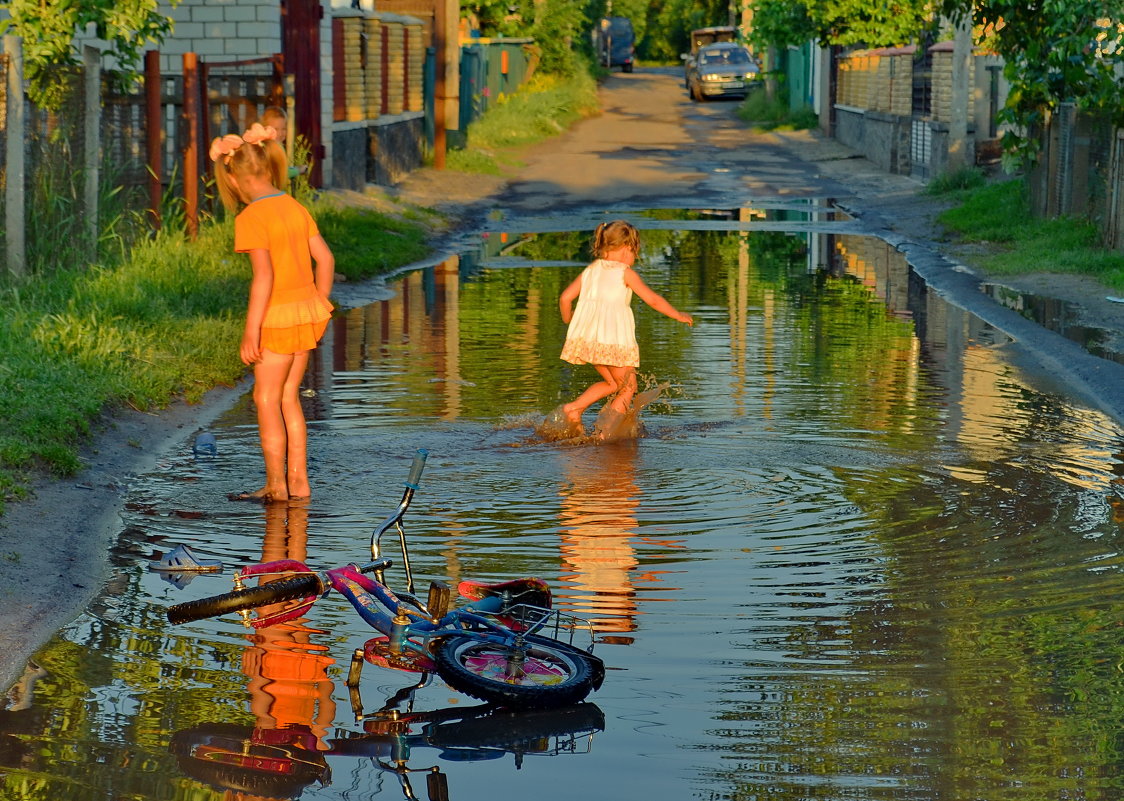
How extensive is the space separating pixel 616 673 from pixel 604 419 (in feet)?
13.6

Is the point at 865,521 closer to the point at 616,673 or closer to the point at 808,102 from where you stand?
the point at 616,673

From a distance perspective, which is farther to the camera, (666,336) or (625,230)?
(666,336)

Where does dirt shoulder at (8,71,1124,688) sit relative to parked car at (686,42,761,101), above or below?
below

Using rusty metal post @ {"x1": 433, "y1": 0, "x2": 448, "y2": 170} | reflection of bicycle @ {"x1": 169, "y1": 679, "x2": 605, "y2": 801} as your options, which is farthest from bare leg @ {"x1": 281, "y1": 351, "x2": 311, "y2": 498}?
rusty metal post @ {"x1": 433, "y1": 0, "x2": 448, "y2": 170}

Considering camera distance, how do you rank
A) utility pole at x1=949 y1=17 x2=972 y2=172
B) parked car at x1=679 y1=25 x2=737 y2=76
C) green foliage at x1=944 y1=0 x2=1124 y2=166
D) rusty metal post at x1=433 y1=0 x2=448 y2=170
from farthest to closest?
parked car at x1=679 y1=25 x2=737 y2=76 < rusty metal post at x1=433 y1=0 x2=448 y2=170 < utility pole at x1=949 y1=17 x2=972 y2=172 < green foliage at x1=944 y1=0 x2=1124 y2=166

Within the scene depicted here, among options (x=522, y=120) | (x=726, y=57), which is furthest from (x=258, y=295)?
(x=726, y=57)

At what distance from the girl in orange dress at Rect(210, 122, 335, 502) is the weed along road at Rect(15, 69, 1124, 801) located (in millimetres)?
286

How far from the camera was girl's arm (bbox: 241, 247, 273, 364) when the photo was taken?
7672mm

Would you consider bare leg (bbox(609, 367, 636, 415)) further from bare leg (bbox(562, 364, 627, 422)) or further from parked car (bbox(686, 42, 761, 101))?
parked car (bbox(686, 42, 761, 101))

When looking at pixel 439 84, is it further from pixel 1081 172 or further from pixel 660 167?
pixel 1081 172

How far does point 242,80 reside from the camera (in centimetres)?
1933

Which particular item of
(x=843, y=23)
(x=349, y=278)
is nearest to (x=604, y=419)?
(x=349, y=278)

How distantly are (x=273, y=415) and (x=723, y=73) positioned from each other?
51180mm

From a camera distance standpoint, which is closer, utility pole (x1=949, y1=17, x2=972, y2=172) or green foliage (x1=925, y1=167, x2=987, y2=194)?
green foliage (x1=925, y1=167, x2=987, y2=194)
